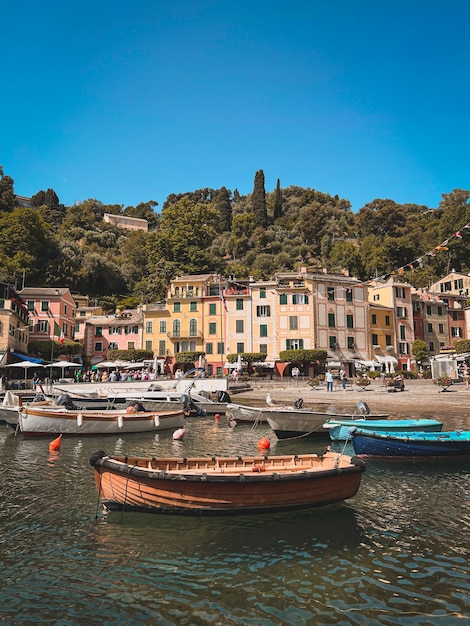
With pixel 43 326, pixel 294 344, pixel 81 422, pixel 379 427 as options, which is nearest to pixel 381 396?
pixel 379 427

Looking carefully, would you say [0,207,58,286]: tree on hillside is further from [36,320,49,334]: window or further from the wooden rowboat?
the wooden rowboat

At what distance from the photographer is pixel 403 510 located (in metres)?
11.7

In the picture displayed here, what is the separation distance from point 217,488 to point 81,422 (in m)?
14.5

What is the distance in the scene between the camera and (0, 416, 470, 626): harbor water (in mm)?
7086

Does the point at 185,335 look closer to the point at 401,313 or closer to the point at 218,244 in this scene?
the point at 401,313

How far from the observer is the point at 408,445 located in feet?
53.6

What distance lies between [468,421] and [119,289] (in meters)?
73.6

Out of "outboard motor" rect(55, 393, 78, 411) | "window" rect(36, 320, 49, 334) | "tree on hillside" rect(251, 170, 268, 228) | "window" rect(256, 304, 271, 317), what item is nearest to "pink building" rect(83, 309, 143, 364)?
"window" rect(36, 320, 49, 334)

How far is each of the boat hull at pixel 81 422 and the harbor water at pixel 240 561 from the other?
893 centimetres

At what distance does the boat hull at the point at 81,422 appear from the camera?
22.6 m

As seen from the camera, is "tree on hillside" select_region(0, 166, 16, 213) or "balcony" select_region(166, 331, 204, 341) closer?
"balcony" select_region(166, 331, 204, 341)

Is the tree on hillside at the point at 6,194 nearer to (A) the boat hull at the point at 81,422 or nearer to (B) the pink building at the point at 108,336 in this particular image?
(B) the pink building at the point at 108,336

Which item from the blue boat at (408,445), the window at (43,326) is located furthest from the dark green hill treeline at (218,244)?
the blue boat at (408,445)

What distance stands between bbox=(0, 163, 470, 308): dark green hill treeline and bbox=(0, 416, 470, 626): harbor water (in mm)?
61672
